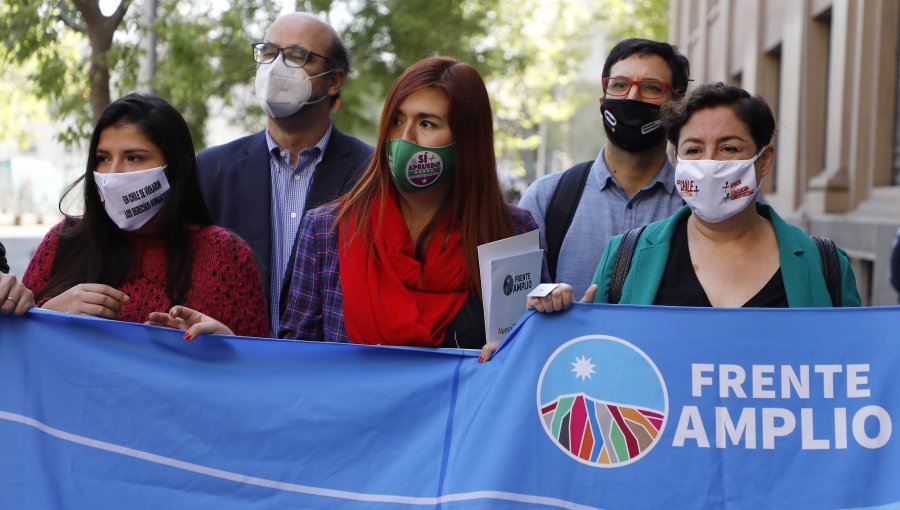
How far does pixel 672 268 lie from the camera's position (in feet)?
12.5

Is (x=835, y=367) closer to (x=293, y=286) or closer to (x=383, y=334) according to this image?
(x=383, y=334)

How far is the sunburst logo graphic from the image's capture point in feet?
11.1

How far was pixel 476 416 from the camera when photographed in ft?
11.5

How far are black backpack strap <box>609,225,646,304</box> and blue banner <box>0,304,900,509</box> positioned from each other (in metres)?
0.36

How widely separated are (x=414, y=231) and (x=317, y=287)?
38cm

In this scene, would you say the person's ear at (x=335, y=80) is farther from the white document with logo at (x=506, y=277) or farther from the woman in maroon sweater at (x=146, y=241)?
the white document with logo at (x=506, y=277)

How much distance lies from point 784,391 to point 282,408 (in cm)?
150

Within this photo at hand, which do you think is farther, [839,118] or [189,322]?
[839,118]

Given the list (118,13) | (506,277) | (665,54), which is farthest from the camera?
(118,13)

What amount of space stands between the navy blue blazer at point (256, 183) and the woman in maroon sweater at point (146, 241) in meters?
0.76

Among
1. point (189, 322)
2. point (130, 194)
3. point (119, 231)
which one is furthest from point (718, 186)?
point (119, 231)

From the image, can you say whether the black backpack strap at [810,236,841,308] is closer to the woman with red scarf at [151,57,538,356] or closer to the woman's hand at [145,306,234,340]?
the woman with red scarf at [151,57,538,356]

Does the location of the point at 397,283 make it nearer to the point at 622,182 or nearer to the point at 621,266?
the point at 621,266

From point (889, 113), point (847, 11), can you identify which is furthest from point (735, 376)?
point (847, 11)
